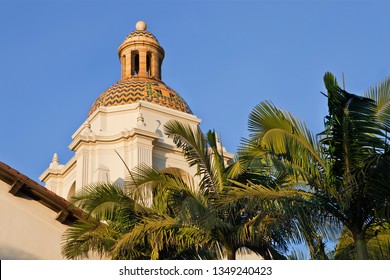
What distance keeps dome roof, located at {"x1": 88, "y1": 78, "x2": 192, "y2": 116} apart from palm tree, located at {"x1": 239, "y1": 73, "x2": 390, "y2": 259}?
2117 centimetres

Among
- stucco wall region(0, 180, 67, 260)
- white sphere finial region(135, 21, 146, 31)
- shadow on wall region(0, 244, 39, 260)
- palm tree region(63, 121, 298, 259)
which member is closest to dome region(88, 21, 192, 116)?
white sphere finial region(135, 21, 146, 31)

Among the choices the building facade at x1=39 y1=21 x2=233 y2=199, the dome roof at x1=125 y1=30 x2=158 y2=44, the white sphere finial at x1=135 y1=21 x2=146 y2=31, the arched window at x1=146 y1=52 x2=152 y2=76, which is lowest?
the building facade at x1=39 y1=21 x2=233 y2=199

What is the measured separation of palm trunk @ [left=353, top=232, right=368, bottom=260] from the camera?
1430 centimetres

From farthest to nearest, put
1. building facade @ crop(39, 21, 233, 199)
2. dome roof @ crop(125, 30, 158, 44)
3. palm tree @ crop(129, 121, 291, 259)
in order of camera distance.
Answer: dome roof @ crop(125, 30, 158, 44) < building facade @ crop(39, 21, 233, 199) < palm tree @ crop(129, 121, 291, 259)

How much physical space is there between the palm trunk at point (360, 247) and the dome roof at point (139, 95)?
22.3 metres

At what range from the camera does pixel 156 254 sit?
16.6 meters

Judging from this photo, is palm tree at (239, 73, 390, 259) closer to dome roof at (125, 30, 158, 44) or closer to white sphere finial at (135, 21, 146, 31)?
dome roof at (125, 30, 158, 44)

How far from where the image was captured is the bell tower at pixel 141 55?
39.2m

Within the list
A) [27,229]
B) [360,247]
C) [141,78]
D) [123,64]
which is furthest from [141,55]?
[360,247]

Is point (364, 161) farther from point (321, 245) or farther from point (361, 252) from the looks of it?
point (321, 245)

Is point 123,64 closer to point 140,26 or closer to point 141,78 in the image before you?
point 141,78

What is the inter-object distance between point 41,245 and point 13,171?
1927 mm

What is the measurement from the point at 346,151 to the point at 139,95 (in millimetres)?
22230

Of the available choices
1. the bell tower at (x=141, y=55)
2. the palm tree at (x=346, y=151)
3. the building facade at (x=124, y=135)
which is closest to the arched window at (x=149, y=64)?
the bell tower at (x=141, y=55)
